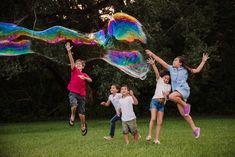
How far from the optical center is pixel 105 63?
24.4 metres

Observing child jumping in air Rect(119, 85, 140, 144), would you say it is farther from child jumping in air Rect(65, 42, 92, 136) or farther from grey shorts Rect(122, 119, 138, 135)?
child jumping in air Rect(65, 42, 92, 136)

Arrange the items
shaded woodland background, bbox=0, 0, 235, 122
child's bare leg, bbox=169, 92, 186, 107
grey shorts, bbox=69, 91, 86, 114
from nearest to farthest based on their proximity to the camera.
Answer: child's bare leg, bbox=169, 92, 186, 107 < grey shorts, bbox=69, 91, 86, 114 < shaded woodland background, bbox=0, 0, 235, 122

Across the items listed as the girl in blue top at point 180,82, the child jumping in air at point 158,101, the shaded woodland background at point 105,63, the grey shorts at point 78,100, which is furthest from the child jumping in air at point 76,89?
the shaded woodland background at point 105,63

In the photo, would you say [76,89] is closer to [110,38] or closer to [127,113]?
[127,113]

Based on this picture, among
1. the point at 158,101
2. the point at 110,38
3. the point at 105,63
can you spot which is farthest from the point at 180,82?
the point at 105,63

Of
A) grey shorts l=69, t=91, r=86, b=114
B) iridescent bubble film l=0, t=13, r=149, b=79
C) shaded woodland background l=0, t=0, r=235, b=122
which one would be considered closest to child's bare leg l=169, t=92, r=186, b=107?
iridescent bubble film l=0, t=13, r=149, b=79

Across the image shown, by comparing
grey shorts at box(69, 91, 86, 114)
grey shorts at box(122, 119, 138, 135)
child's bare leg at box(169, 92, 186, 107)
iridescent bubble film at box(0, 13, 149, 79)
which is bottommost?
grey shorts at box(122, 119, 138, 135)

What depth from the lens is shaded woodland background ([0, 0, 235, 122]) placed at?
22.7m

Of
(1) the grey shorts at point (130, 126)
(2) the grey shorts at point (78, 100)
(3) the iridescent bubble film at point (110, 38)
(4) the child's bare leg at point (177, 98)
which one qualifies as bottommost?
(1) the grey shorts at point (130, 126)

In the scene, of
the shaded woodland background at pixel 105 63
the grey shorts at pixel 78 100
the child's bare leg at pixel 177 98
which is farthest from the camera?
the shaded woodland background at pixel 105 63

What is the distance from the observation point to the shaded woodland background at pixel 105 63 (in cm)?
2267

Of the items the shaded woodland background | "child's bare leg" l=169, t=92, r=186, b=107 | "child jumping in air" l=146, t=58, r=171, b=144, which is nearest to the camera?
"child's bare leg" l=169, t=92, r=186, b=107

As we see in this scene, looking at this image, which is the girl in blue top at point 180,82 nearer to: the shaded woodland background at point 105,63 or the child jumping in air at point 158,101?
the child jumping in air at point 158,101

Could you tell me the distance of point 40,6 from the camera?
2202 cm
